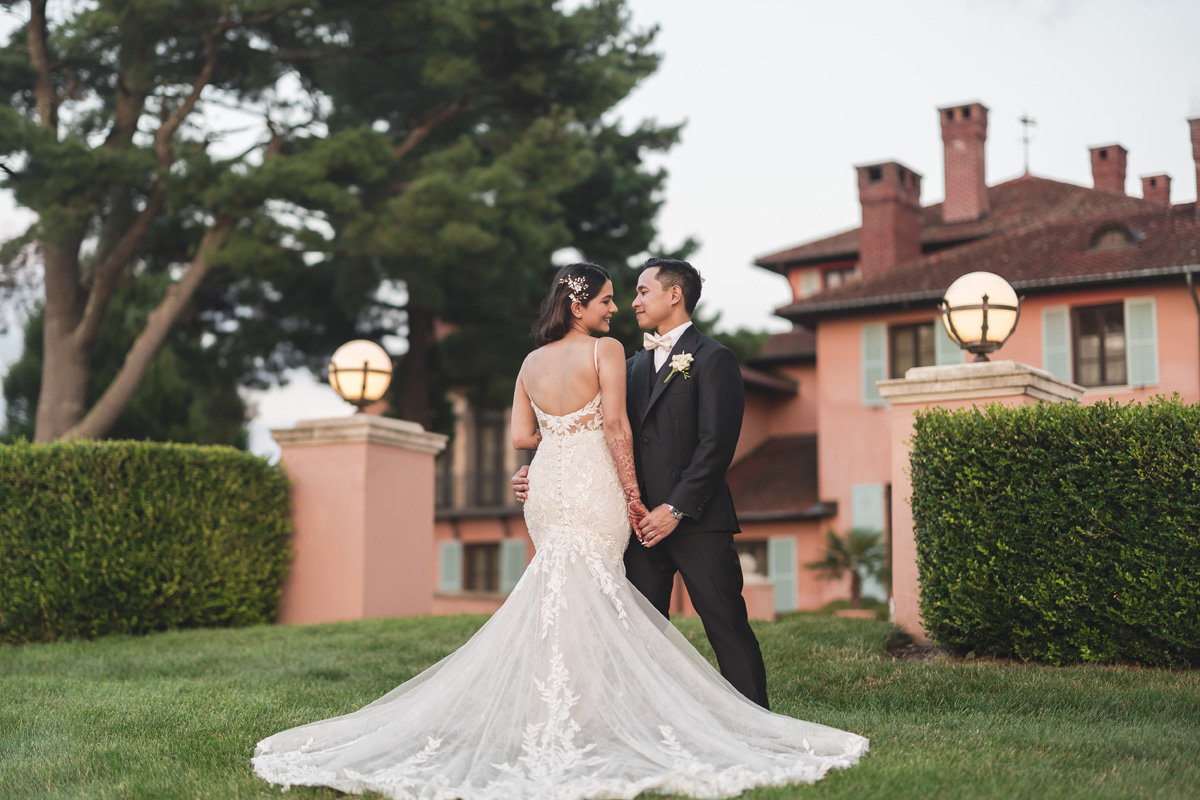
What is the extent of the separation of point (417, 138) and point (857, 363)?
392 inches

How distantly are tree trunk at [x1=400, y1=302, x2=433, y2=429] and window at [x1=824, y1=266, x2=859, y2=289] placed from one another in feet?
34.8

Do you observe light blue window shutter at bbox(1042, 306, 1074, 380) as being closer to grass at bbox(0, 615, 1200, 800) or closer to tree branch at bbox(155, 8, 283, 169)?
tree branch at bbox(155, 8, 283, 169)

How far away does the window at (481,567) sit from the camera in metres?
30.8

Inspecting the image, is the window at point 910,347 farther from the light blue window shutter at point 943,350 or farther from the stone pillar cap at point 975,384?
the stone pillar cap at point 975,384

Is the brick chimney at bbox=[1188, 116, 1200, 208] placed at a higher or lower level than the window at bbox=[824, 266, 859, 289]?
higher

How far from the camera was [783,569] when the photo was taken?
972 inches

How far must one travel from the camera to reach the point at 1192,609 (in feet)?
22.1

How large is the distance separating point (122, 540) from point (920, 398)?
661 centimetres

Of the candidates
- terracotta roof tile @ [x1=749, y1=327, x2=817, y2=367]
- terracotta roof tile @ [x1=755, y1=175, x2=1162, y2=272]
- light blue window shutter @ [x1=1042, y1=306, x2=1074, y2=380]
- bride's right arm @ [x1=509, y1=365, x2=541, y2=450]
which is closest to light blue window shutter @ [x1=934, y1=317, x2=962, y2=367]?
light blue window shutter @ [x1=1042, y1=306, x2=1074, y2=380]

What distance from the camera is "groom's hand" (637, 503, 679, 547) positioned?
498 centimetres

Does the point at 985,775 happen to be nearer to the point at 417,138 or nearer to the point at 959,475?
the point at 959,475

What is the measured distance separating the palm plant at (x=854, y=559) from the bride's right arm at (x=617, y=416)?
17.7 meters

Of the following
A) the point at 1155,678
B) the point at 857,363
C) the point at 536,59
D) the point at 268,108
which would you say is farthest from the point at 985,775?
the point at 857,363

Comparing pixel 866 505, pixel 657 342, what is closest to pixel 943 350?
pixel 866 505
